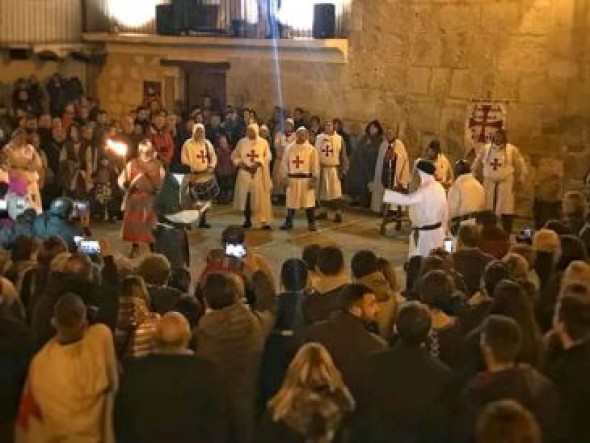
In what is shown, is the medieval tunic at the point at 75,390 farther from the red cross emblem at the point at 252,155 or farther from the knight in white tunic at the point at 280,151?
the knight in white tunic at the point at 280,151

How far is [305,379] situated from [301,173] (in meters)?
10.6

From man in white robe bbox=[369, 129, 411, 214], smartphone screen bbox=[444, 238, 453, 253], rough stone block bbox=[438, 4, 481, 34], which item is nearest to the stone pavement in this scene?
man in white robe bbox=[369, 129, 411, 214]

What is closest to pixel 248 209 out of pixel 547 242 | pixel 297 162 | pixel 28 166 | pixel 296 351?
pixel 297 162

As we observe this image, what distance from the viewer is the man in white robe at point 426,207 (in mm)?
10789

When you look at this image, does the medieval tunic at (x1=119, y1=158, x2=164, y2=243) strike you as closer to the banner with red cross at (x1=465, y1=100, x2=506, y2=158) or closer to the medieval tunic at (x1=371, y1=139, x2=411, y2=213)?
the medieval tunic at (x1=371, y1=139, x2=411, y2=213)

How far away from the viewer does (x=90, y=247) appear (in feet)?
28.8

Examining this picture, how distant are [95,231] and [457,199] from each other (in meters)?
5.77

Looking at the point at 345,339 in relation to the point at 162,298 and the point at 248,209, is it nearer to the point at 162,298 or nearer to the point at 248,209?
the point at 162,298

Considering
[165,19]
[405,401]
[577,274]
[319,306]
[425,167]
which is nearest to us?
[405,401]

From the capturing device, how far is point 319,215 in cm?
1642

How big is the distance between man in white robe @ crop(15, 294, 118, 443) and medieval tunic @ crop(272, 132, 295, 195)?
1071 cm

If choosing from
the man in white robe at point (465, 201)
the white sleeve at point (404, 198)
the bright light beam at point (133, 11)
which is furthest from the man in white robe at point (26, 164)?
the bright light beam at point (133, 11)

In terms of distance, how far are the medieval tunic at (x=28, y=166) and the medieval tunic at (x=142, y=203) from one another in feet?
4.21

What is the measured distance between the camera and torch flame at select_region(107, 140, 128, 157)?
51.2ft
